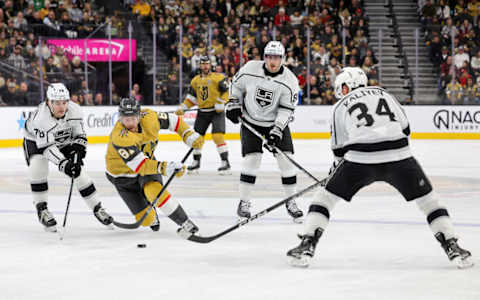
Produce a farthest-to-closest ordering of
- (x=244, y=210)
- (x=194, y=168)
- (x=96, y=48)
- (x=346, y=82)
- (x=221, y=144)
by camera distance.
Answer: (x=96, y=48), (x=221, y=144), (x=194, y=168), (x=244, y=210), (x=346, y=82)

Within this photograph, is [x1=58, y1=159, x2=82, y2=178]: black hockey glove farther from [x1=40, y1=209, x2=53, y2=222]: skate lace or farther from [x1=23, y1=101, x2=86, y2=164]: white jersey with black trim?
[x1=40, y1=209, x2=53, y2=222]: skate lace

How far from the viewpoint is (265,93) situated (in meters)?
5.66

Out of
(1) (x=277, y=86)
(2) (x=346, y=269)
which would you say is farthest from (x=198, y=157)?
(2) (x=346, y=269)

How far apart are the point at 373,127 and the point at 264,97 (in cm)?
192

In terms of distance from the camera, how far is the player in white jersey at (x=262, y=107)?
559 cm

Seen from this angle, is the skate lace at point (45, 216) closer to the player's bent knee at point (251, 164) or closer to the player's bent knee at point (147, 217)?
the player's bent knee at point (147, 217)

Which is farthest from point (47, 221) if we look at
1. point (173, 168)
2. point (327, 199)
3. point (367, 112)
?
point (367, 112)

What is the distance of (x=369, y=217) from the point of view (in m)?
5.61

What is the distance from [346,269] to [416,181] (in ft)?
1.85

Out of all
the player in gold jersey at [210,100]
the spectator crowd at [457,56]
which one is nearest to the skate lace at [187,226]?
the player in gold jersey at [210,100]

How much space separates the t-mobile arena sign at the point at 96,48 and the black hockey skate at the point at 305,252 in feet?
32.0

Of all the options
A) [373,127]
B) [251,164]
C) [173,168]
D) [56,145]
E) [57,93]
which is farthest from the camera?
[251,164]

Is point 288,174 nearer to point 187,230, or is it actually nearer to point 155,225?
point 155,225

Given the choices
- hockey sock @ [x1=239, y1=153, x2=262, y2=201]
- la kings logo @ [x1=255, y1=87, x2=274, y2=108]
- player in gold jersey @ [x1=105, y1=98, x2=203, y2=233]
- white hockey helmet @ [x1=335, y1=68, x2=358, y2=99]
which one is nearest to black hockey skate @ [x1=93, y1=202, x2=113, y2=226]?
player in gold jersey @ [x1=105, y1=98, x2=203, y2=233]
